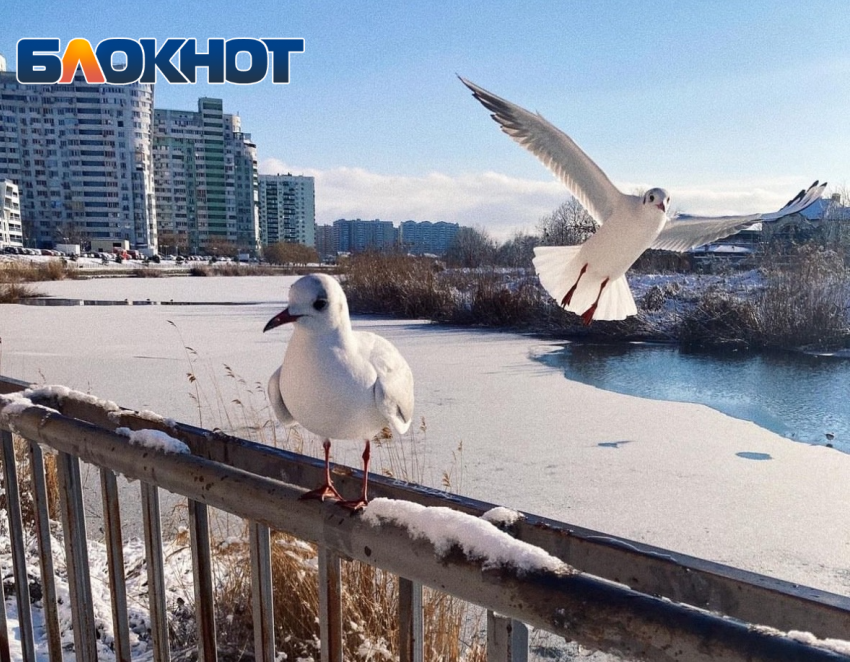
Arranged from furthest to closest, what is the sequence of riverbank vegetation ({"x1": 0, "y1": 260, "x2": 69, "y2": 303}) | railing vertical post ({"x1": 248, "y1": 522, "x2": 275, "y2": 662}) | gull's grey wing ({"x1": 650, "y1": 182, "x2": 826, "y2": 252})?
1. riverbank vegetation ({"x1": 0, "y1": 260, "x2": 69, "y2": 303})
2. gull's grey wing ({"x1": 650, "y1": 182, "x2": 826, "y2": 252})
3. railing vertical post ({"x1": 248, "y1": 522, "x2": 275, "y2": 662})

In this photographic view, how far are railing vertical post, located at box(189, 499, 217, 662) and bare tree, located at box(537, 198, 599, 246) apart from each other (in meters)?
2.22

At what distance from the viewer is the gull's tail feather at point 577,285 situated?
1.88 metres

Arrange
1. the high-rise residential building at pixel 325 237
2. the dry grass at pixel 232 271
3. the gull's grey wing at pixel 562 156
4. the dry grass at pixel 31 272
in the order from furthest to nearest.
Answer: the high-rise residential building at pixel 325 237, the dry grass at pixel 232 271, the dry grass at pixel 31 272, the gull's grey wing at pixel 562 156

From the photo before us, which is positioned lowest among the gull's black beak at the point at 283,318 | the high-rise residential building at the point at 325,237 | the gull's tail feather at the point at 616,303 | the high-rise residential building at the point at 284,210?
the gull's tail feather at the point at 616,303

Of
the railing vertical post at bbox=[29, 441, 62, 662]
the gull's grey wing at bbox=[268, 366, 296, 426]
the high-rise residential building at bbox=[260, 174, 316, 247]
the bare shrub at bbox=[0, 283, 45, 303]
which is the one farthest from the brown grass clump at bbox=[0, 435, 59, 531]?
the high-rise residential building at bbox=[260, 174, 316, 247]

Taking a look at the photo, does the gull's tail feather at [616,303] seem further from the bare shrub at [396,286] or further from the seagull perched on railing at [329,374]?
the bare shrub at [396,286]

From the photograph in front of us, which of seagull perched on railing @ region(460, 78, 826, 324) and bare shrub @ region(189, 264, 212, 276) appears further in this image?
bare shrub @ region(189, 264, 212, 276)

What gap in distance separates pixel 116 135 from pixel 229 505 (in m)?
72.9

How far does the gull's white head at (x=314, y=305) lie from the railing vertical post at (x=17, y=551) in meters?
0.84

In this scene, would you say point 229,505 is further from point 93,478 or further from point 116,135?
point 116,135

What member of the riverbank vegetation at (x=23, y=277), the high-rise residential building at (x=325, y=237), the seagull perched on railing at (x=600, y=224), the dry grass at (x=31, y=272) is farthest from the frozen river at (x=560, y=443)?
the high-rise residential building at (x=325, y=237)

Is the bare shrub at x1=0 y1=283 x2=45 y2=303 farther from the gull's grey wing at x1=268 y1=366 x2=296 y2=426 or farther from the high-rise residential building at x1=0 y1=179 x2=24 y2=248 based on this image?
the high-rise residential building at x1=0 y1=179 x2=24 y2=248

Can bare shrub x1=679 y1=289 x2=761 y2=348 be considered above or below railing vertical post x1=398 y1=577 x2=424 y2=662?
below

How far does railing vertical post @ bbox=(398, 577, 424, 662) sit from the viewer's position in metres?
0.87
